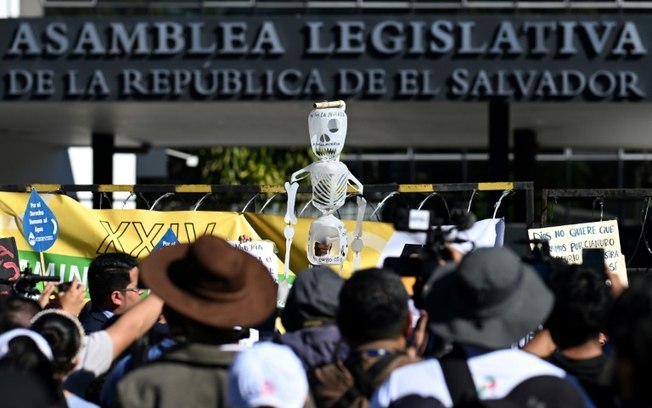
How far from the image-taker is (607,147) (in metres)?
27.5

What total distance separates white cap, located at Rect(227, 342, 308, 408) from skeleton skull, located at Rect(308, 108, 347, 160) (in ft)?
15.3

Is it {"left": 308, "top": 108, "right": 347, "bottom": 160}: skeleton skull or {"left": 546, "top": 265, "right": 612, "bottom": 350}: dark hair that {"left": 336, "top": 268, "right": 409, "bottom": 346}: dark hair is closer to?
{"left": 546, "top": 265, "right": 612, "bottom": 350}: dark hair

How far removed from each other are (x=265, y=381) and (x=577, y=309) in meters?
1.16

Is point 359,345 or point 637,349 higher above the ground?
point 637,349

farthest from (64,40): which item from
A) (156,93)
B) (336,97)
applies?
(336,97)

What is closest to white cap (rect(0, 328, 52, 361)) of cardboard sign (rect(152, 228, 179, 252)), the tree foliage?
cardboard sign (rect(152, 228, 179, 252))

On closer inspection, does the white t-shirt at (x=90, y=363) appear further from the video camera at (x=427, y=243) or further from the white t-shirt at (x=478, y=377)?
the white t-shirt at (x=478, y=377)

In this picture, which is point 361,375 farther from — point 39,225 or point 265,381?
point 39,225

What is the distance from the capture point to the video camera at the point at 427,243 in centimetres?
427

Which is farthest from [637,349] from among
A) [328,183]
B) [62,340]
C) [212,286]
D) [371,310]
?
[328,183]

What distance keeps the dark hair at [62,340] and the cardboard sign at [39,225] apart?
191 inches

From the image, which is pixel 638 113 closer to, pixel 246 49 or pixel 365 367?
pixel 246 49

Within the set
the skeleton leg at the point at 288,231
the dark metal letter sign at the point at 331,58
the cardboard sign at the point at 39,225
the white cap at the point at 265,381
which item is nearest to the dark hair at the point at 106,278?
the skeleton leg at the point at 288,231

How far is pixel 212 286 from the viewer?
374cm
